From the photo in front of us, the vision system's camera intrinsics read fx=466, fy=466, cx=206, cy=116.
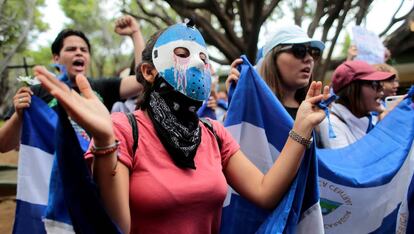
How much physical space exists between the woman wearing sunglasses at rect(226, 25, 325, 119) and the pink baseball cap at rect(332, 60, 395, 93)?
0.68m

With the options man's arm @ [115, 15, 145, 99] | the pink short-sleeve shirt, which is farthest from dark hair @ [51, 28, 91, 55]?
the pink short-sleeve shirt

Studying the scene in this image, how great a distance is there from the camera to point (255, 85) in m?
2.51

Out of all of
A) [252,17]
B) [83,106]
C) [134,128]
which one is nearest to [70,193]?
[83,106]

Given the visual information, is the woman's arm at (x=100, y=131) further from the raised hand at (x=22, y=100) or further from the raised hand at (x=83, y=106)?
the raised hand at (x=22, y=100)

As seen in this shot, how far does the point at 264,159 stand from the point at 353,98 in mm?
1354

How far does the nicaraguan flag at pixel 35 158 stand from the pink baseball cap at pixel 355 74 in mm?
2109

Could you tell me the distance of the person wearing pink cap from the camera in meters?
3.38

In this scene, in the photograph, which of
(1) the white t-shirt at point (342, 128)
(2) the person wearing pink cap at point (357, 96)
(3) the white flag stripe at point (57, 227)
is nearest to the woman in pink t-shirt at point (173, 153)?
(3) the white flag stripe at point (57, 227)

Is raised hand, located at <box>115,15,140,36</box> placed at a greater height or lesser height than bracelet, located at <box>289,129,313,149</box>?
greater

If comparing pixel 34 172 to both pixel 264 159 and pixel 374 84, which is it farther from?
pixel 374 84

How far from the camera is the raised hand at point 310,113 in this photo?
80.8 inches

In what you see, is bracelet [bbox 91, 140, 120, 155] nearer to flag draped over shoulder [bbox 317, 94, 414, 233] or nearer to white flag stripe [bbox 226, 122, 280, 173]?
white flag stripe [bbox 226, 122, 280, 173]

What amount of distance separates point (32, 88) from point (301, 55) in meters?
1.70

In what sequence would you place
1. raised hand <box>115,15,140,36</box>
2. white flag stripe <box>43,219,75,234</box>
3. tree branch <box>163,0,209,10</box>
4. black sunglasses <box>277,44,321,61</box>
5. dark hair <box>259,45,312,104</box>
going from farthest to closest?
tree branch <box>163,0,209,10</box>, raised hand <box>115,15,140,36</box>, dark hair <box>259,45,312,104</box>, black sunglasses <box>277,44,321,61</box>, white flag stripe <box>43,219,75,234</box>
